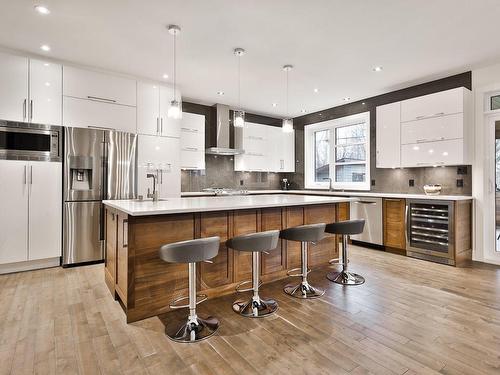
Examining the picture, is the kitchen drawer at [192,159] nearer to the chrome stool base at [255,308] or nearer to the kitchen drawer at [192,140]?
the kitchen drawer at [192,140]

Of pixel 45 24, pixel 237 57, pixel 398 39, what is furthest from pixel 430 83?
pixel 45 24

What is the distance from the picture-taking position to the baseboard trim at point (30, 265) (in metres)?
3.42

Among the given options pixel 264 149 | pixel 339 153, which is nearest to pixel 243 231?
pixel 264 149

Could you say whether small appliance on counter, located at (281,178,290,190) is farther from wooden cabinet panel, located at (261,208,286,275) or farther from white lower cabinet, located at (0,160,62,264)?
white lower cabinet, located at (0,160,62,264)

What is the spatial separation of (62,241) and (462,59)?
5.84 metres

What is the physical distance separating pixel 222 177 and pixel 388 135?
132 inches

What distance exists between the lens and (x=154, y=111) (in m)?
4.38

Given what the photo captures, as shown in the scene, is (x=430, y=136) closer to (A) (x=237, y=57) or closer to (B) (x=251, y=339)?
(A) (x=237, y=57)

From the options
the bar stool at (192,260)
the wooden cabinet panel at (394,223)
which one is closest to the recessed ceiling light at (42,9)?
the bar stool at (192,260)

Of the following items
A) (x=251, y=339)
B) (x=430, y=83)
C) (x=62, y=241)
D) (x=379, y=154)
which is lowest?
(x=251, y=339)

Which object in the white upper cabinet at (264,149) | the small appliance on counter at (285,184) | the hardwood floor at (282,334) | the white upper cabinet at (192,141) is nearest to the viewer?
the hardwood floor at (282,334)

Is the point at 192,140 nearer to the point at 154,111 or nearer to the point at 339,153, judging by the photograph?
the point at 154,111

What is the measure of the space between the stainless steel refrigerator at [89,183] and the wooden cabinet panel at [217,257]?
211cm

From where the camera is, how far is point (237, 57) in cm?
361
